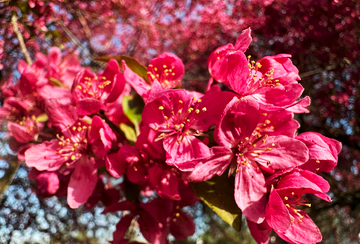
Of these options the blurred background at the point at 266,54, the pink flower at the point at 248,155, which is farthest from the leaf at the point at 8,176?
the pink flower at the point at 248,155

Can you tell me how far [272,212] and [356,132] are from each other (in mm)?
1535

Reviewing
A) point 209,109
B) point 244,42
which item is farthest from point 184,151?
point 244,42

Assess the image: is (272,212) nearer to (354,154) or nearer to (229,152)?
(229,152)

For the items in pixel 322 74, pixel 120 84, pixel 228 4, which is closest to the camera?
pixel 120 84

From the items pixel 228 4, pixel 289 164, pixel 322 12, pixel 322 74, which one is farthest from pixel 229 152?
pixel 228 4

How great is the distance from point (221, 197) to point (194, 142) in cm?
21

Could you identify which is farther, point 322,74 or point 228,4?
point 228,4

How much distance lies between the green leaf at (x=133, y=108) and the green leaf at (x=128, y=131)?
0.02m

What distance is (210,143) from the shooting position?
0.93m

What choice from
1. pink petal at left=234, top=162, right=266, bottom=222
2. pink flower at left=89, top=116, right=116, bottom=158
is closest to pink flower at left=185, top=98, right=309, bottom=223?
pink petal at left=234, top=162, right=266, bottom=222

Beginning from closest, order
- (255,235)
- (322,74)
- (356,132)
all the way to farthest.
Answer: (255,235)
(356,132)
(322,74)

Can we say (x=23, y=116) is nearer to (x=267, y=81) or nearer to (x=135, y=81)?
(x=135, y=81)

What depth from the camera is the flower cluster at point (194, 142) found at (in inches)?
32.1

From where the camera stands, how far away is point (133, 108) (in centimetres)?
116
